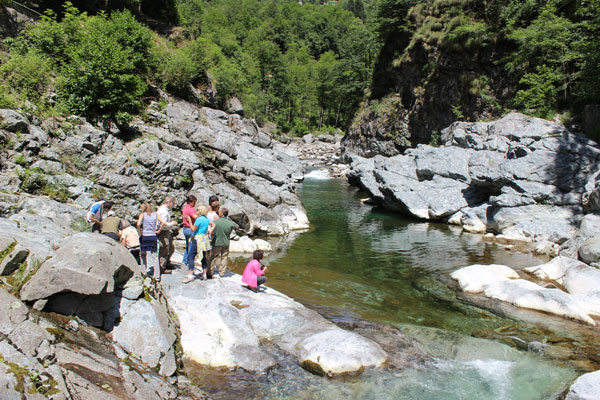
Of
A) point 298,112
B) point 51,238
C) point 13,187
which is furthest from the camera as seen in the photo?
point 298,112

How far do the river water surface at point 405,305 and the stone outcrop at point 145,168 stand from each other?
10.1 ft

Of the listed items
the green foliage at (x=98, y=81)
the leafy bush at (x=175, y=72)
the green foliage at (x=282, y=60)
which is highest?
the green foliage at (x=282, y=60)

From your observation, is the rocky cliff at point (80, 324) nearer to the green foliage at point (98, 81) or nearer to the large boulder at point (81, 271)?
the large boulder at point (81, 271)

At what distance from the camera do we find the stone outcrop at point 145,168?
41.2 feet

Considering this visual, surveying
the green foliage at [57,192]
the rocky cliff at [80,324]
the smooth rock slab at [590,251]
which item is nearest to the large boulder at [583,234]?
the smooth rock slab at [590,251]

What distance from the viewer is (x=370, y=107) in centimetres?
5162

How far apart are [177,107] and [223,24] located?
9196 centimetres

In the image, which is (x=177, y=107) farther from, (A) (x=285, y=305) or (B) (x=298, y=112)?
(B) (x=298, y=112)

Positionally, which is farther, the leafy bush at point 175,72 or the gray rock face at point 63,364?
the leafy bush at point 175,72

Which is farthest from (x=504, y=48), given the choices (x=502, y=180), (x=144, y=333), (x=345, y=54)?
(x=345, y=54)

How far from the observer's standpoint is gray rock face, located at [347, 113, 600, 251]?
19828 millimetres

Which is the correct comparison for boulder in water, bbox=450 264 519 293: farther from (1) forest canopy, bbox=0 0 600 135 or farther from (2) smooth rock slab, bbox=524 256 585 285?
(1) forest canopy, bbox=0 0 600 135

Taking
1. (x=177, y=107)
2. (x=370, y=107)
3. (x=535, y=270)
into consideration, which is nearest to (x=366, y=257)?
(x=535, y=270)

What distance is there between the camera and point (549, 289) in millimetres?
10992
